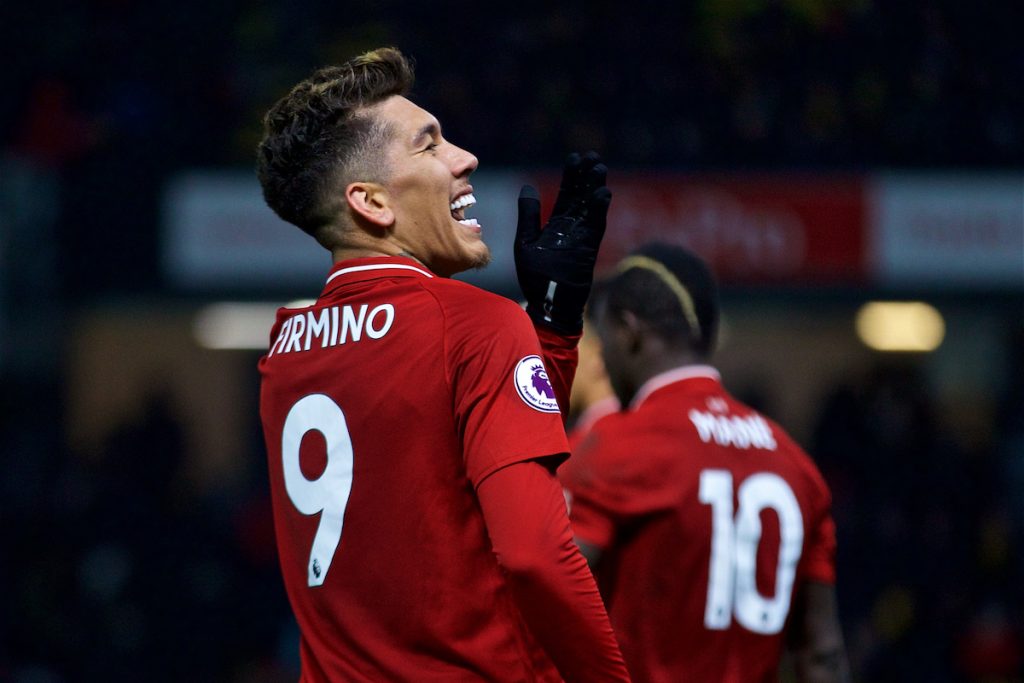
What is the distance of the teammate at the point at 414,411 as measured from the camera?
1.74 m

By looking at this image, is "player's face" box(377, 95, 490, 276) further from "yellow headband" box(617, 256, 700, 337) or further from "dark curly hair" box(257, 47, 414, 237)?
"yellow headband" box(617, 256, 700, 337)

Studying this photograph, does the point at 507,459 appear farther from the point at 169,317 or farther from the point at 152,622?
the point at 169,317

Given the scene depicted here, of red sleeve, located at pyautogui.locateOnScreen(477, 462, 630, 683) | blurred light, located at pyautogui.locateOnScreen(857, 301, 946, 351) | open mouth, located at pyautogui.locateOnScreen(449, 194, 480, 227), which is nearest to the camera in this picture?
red sleeve, located at pyautogui.locateOnScreen(477, 462, 630, 683)

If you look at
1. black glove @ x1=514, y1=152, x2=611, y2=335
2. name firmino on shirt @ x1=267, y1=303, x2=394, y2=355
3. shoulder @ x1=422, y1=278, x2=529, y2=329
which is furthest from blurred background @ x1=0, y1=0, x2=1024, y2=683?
shoulder @ x1=422, y1=278, x2=529, y2=329

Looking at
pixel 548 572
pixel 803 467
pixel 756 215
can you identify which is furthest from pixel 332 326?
pixel 756 215

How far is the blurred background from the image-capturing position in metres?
8.30

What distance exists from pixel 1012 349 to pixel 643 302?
777 centimetres

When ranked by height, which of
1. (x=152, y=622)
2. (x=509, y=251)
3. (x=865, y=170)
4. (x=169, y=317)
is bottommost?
(x=152, y=622)

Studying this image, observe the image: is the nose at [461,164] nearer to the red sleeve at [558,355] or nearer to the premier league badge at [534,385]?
the red sleeve at [558,355]

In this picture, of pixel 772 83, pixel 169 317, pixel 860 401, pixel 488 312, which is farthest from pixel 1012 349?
pixel 488 312

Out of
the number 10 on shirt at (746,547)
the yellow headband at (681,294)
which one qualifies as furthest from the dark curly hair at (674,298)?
the number 10 on shirt at (746,547)

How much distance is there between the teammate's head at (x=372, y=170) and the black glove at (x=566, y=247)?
0.09 metres

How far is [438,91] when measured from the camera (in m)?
9.93

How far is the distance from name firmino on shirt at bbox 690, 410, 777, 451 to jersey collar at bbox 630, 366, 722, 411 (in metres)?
0.12
